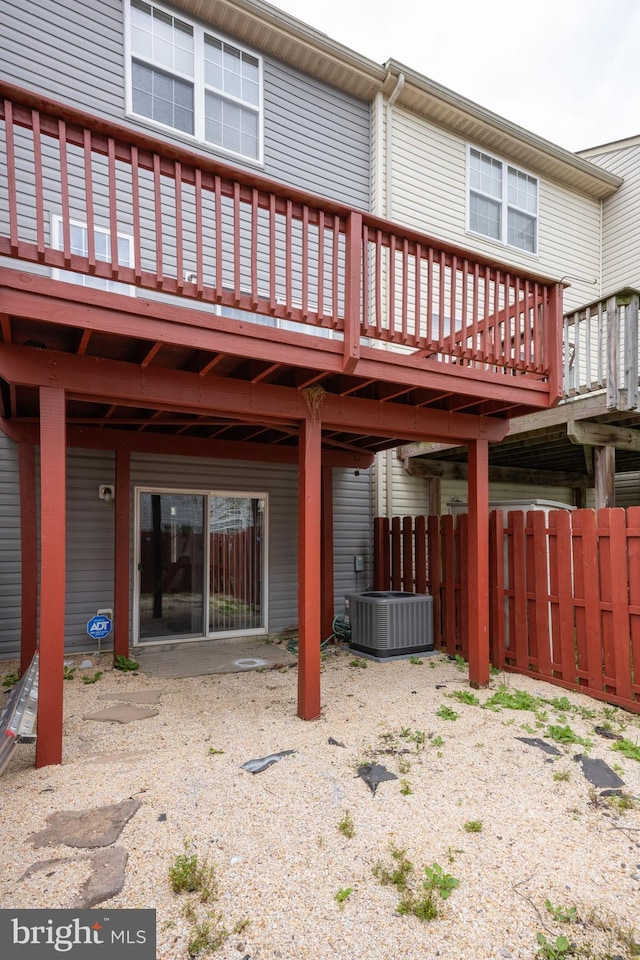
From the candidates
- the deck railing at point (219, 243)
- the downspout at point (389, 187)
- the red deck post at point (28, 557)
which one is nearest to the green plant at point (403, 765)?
the deck railing at point (219, 243)

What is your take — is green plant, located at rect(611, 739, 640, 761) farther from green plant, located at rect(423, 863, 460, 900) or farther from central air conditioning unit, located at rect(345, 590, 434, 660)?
central air conditioning unit, located at rect(345, 590, 434, 660)

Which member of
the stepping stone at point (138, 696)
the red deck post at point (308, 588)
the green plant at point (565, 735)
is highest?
the red deck post at point (308, 588)

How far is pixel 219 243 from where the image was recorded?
11.2ft

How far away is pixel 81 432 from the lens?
5617 millimetres

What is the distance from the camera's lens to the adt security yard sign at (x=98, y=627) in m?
5.92

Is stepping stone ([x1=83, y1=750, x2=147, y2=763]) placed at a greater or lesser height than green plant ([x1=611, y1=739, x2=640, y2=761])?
greater

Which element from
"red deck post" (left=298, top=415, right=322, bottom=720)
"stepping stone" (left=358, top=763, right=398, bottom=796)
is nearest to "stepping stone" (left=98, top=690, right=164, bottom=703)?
"red deck post" (left=298, top=415, right=322, bottom=720)

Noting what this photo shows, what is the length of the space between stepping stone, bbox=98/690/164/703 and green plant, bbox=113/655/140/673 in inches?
30.5

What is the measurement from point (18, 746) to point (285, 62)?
334 inches

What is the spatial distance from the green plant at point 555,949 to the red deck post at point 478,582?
3185 mm

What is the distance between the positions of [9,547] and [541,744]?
5.51 meters

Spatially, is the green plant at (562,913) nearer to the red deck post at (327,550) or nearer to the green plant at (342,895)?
the green plant at (342,895)

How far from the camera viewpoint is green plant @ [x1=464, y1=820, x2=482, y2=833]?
267 centimetres

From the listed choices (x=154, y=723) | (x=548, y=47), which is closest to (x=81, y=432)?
(x=154, y=723)
